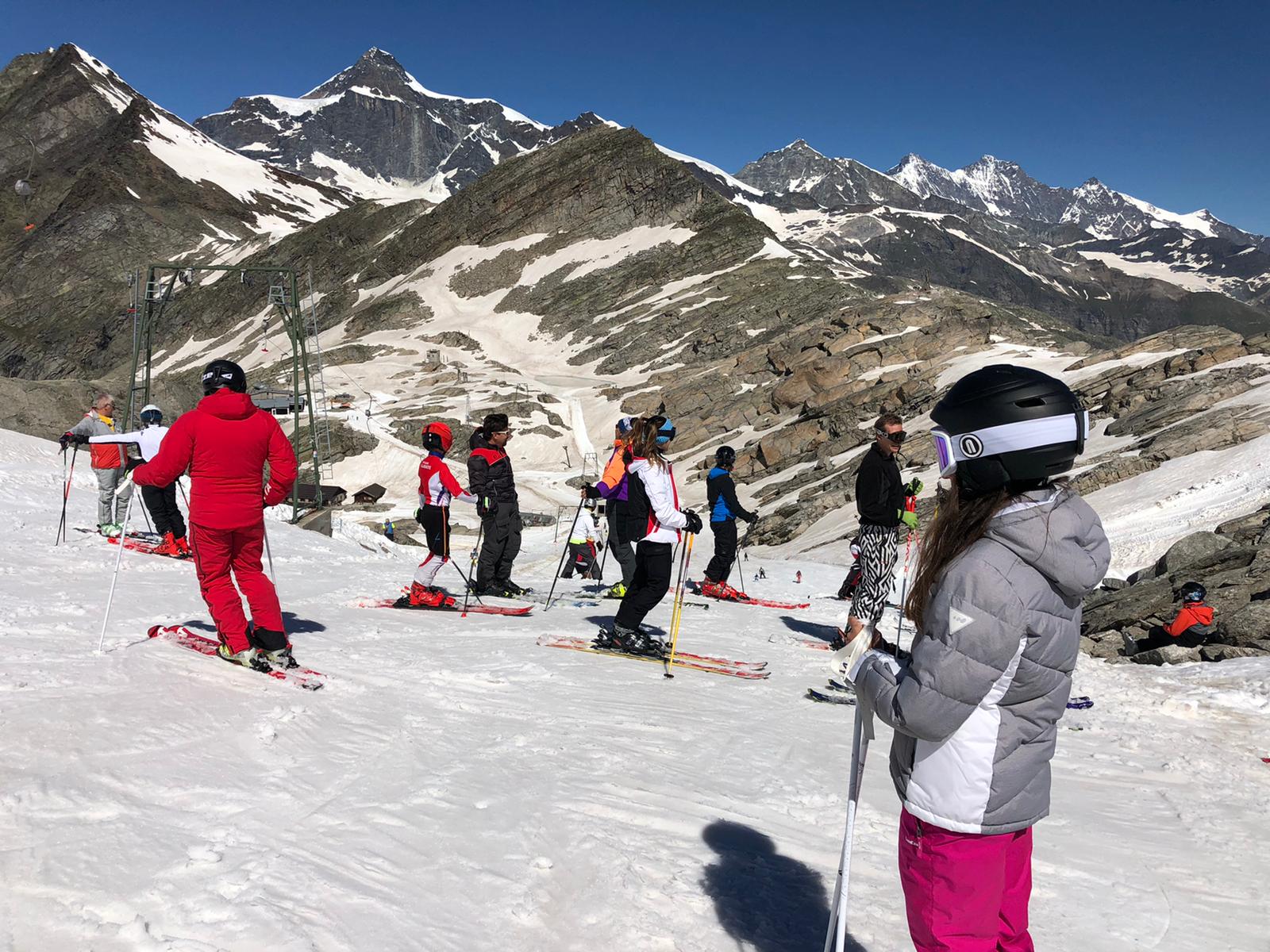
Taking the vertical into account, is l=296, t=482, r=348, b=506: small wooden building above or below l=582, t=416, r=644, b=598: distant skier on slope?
below

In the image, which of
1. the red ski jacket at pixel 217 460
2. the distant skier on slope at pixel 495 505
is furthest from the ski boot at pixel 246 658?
the distant skier on slope at pixel 495 505

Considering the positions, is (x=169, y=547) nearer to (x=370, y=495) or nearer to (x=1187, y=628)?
(x=1187, y=628)

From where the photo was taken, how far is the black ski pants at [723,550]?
12453mm

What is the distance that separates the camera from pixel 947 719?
236 cm

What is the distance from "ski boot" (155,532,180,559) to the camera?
1252 centimetres

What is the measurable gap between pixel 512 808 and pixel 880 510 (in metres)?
5.56

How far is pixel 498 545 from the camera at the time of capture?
11.8m

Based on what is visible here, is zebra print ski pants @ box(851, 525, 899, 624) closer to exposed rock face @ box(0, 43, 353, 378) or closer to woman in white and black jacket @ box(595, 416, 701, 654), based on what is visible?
woman in white and black jacket @ box(595, 416, 701, 654)

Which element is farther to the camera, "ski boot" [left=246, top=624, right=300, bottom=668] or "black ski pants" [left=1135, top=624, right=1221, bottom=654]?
"black ski pants" [left=1135, top=624, right=1221, bottom=654]

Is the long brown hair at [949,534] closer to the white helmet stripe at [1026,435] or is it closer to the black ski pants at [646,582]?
the white helmet stripe at [1026,435]

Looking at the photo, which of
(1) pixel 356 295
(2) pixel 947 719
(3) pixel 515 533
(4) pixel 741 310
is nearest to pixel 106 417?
(3) pixel 515 533

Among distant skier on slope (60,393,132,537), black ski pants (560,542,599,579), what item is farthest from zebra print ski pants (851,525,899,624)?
distant skier on slope (60,393,132,537)

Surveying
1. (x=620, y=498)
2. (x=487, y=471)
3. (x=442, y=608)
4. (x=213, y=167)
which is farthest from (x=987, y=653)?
(x=213, y=167)

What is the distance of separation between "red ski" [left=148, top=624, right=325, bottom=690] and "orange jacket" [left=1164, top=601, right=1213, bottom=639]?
27.9ft
